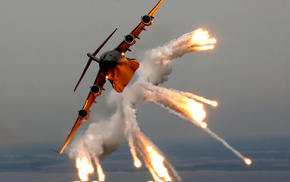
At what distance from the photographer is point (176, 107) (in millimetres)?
78500

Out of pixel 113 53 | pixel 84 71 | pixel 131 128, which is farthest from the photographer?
pixel 131 128

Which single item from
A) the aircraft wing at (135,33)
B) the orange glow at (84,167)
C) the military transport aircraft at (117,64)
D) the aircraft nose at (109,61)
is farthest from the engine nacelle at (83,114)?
the orange glow at (84,167)

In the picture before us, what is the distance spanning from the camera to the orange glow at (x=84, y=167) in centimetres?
8143

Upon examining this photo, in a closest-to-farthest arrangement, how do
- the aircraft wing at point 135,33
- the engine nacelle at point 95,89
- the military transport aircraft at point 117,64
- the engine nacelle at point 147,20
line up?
the military transport aircraft at point 117,64, the engine nacelle at point 147,20, the engine nacelle at point 95,89, the aircraft wing at point 135,33

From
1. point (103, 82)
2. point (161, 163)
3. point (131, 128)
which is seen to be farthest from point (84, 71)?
point (161, 163)

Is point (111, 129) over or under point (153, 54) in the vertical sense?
under

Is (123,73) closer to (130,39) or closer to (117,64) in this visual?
(117,64)

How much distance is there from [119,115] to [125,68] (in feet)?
48.6

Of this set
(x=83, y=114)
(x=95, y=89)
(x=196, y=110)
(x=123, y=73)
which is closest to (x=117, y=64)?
(x=123, y=73)

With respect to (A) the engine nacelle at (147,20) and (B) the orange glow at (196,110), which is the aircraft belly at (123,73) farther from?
(B) the orange glow at (196,110)

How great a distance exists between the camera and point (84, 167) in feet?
275

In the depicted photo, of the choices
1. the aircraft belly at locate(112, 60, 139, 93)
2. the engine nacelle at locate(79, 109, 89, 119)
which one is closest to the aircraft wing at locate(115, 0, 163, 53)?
the aircraft belly at locate(112, 60, 139, 93)

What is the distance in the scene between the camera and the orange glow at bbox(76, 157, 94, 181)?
81431 millimetres

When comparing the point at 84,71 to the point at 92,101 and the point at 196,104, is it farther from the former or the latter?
the point at 196,104
